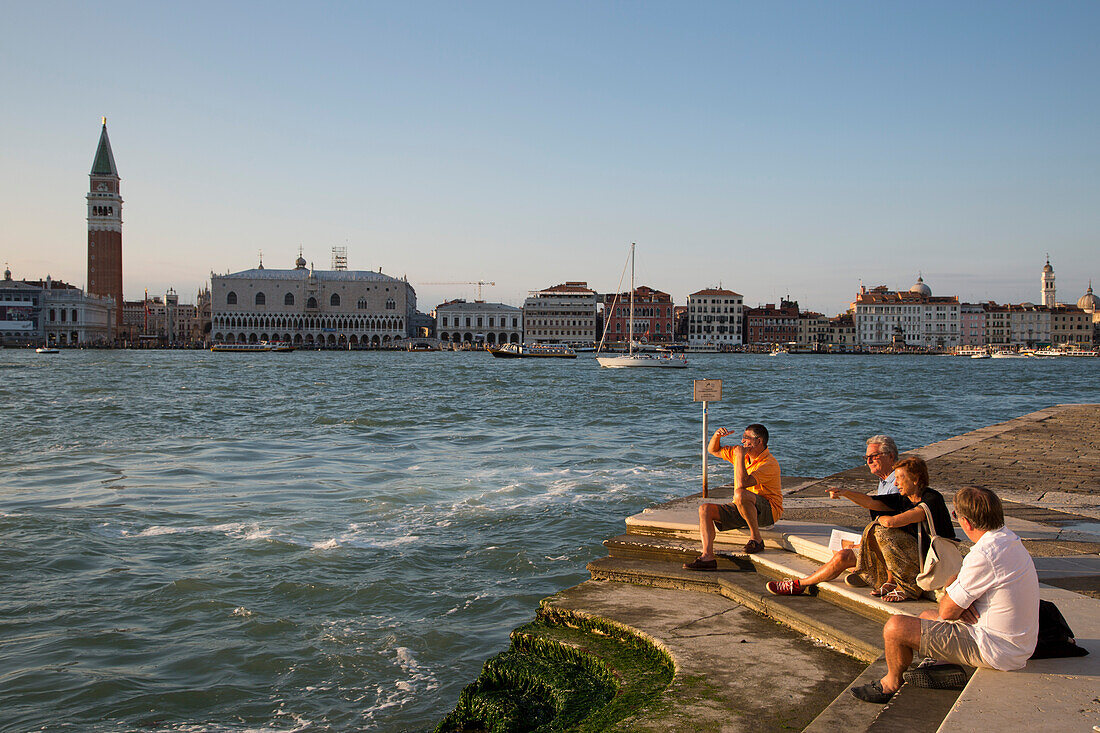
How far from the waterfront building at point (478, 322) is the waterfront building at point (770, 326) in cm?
3117

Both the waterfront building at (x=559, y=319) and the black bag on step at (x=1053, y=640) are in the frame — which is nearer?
the black bag on step at (x=1053, y=640)

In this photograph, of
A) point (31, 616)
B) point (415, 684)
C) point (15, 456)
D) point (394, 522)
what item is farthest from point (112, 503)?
point (415, 684)

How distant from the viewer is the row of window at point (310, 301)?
113 meters

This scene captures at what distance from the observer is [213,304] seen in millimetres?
111812

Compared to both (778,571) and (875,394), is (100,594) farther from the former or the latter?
(875,394)

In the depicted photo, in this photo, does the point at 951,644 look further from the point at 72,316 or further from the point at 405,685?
the point at 72,316

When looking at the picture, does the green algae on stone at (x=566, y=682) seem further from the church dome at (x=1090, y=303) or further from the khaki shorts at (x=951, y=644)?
the church dome at (x=1090, y=303)

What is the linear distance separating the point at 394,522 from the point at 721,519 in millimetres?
4327

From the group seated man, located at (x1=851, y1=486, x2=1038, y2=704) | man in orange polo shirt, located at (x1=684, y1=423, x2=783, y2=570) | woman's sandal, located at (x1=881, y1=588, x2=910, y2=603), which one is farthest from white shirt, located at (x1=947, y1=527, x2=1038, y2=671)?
man in orange polo shirt, located at (x1=684, y1=423, x2=783, y2=570)

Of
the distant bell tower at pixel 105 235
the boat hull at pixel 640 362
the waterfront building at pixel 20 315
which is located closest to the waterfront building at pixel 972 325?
the boat hull at pixel 640 362

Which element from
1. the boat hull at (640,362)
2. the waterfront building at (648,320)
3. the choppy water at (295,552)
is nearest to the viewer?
the choppy water at (295,552)

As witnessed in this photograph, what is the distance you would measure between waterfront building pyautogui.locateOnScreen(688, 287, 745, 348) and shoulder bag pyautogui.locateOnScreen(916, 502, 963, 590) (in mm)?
114655

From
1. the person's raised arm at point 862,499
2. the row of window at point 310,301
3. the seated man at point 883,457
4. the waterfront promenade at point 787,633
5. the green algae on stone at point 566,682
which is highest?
the row of window at point 310,301

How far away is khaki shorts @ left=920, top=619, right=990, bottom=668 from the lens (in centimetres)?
313
